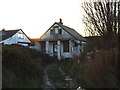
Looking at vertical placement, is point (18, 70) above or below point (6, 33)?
below

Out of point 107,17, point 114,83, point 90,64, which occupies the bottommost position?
point 114,83

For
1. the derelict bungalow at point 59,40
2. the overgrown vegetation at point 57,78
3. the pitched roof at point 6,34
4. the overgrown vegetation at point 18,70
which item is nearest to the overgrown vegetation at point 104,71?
the overgrown vegetation at point 18,70

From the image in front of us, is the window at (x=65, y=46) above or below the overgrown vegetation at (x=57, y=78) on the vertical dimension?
above

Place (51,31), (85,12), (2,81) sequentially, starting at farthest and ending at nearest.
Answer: (51,31) < (85,12) < (2,81)

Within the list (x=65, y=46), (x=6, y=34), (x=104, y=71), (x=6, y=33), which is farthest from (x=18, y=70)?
(x=6, y=33)

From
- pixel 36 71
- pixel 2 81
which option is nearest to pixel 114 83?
pixel 2 81

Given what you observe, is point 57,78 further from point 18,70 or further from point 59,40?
point 59,40

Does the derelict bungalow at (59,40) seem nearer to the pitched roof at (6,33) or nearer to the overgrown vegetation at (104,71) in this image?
the pitched roof at (6,33)

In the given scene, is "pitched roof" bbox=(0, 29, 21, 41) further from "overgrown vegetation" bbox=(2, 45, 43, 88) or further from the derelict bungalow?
"overgrown vegetation" bbox=(2, 45, 43, 88)

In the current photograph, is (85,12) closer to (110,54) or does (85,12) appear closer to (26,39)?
(110,54)

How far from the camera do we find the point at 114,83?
12.4 metres

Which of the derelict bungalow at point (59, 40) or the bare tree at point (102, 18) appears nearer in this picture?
the bare tree at point (102, 18)

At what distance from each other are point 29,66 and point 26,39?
3209cm

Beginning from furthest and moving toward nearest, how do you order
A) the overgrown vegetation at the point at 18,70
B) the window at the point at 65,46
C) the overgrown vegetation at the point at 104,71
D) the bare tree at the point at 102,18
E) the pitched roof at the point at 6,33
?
the pitched roof at the point at 6,33
the window at the point at 65,46
the bare tree at the point at 102,18
the overgrown vegetation at the point at 18,70
the overgrown vegetation at the point at 104,71
